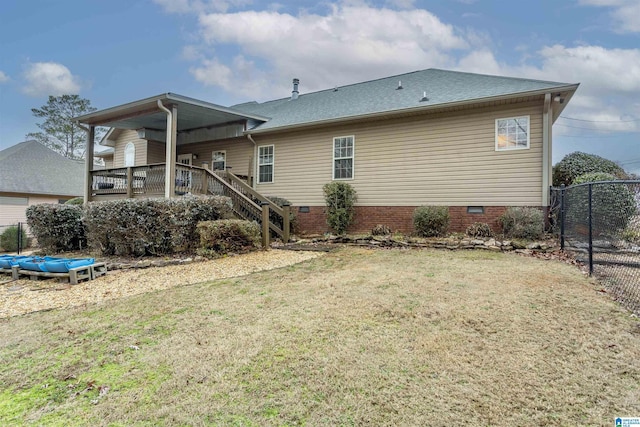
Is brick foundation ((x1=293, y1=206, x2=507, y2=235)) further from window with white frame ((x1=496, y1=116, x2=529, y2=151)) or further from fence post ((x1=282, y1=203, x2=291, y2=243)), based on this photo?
fence post ((x1=282, y1=203, x2=291, y2=243))

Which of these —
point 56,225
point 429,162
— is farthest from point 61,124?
point 429,162

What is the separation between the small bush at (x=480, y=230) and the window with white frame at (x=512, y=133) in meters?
2.20

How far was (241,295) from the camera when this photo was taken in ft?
15.7

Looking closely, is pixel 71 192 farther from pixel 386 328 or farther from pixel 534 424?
pixel 534 424

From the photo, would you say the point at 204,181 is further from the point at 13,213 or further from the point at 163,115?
the point at 13,213

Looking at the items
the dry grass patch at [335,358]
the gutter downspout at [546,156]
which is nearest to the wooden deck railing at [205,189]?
the dry grass patch at [335,358]

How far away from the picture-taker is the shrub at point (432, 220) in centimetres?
960

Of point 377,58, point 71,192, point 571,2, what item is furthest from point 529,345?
point 71,192

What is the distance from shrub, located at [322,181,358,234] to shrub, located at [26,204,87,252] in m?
7.39

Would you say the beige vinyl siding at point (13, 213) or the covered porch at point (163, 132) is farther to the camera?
the beige vinyl siding at point (13, 213)

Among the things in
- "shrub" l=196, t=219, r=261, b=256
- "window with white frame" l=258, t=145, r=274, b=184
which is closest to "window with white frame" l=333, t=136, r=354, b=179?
"window with white frame" l=258, t=145, r=274, b=184

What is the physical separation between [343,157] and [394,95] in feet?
9.43

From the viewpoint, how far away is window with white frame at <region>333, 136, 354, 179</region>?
11859mm

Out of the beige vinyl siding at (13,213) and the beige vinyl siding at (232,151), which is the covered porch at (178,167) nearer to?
the beige vinyl siding at (232,151)
